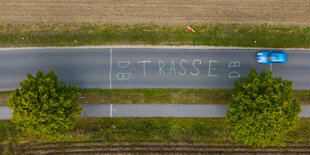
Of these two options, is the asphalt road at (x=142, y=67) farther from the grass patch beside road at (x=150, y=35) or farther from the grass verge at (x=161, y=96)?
the grass patch beside road at (x=150, y=35)

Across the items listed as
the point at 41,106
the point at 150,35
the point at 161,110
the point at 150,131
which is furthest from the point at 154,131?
the point at 41,106

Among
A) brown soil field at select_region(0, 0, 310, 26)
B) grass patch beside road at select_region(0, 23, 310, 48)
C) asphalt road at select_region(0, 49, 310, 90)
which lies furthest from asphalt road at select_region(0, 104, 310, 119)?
brown soil field at select_region(0, 0, 310, 26)

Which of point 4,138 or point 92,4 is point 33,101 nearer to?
point 4,138

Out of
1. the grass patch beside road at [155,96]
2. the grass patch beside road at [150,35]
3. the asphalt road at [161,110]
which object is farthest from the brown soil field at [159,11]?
the asphalt road at [161,110]

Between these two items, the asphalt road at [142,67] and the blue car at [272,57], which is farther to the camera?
the asphalt road at [142,67]

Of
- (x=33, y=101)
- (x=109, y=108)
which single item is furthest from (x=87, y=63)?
(x=33, y=101)

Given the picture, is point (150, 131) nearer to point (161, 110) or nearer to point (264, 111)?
point (161, 110)
